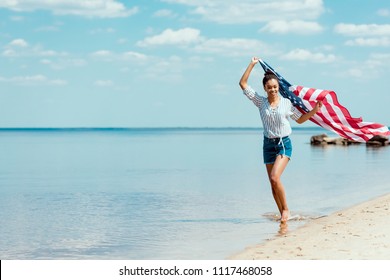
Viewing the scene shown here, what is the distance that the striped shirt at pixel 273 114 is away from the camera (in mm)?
10305

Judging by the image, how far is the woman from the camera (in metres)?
10.3

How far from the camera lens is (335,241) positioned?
8883 mm

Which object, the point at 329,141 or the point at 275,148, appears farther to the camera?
the point at 329,141

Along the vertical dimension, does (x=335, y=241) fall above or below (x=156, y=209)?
below

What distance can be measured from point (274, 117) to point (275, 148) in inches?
21.4

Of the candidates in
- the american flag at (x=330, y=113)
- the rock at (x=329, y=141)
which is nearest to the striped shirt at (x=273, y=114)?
the american flag at (x=330, y=113)

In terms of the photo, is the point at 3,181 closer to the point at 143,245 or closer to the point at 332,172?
the point at 332,172

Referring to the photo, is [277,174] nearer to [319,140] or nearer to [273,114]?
[273,114]

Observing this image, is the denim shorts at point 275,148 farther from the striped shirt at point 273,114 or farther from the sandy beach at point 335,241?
the sandy beach at point 335,241

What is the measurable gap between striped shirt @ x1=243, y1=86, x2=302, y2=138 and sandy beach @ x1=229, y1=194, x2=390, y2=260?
153 centimetres

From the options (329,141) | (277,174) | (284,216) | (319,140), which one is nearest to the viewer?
(277,174)

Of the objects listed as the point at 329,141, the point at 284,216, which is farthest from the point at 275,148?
the point at 329,141

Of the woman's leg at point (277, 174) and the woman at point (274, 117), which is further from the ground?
the woman at point (274, 117)

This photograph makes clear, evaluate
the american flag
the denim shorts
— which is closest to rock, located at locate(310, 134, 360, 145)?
the american flag
